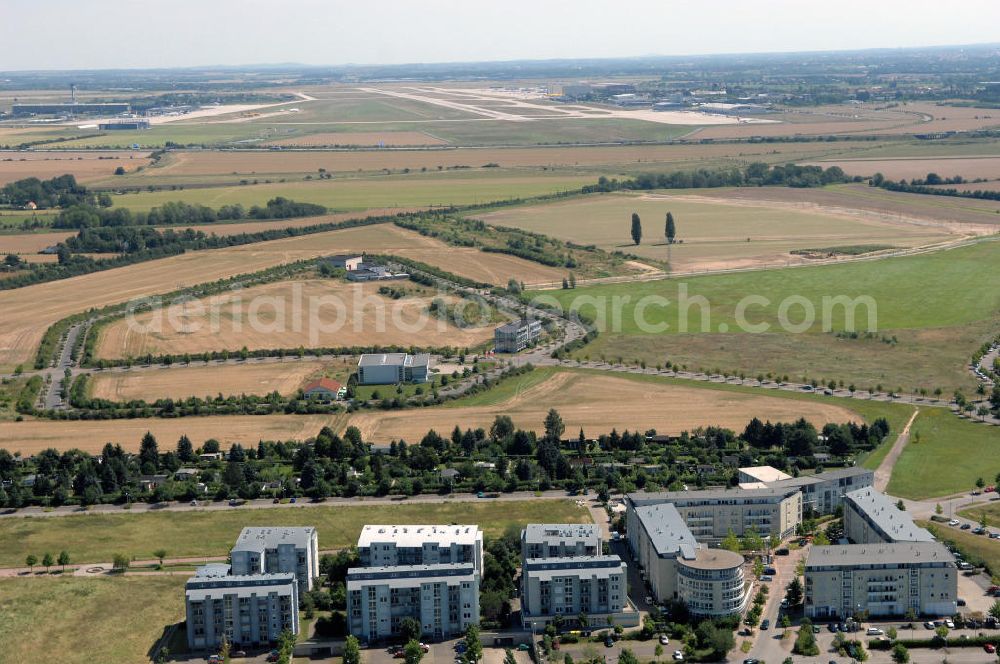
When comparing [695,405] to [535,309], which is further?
[535,309]

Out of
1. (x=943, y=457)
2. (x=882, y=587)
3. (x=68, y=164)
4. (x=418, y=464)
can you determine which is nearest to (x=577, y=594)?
(x=882, y=587)

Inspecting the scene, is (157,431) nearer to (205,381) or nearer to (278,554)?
(205,381)

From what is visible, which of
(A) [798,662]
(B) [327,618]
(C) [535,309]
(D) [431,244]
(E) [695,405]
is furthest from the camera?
(D) [431,244]

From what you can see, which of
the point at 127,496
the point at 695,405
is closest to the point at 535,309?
the point at 695,405

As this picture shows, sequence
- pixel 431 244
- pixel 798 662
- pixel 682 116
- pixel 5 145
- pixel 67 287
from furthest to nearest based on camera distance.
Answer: pixel 682 116 → pixel 5 145 → pixel 431 244 → pixel 67 287 → pixel 798 662

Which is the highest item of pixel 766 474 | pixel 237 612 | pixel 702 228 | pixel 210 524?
pixel 702 228

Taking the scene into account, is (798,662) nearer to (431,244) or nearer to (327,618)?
(327,618)
